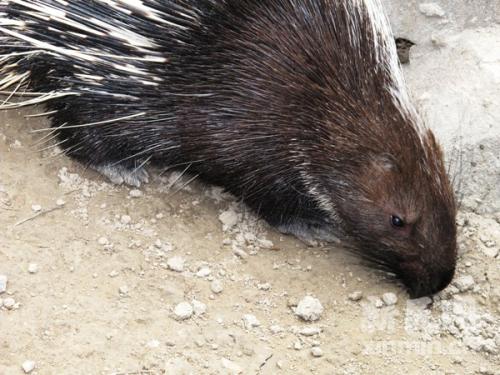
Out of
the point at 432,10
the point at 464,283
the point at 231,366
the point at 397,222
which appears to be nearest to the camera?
the point at 231,366

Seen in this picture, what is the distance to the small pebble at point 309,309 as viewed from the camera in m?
3.28

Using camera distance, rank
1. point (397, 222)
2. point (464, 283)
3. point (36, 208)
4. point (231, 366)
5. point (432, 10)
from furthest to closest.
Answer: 1. point (432, 10)
2. point (36, 208)
3. point (464, 283)
4. point (397, 222)
5. point (231, 366)

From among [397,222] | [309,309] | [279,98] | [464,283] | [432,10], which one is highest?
[432,10]

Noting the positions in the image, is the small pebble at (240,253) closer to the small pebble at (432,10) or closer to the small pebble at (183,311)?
the small pebble at (183,311)

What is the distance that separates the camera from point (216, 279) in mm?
3395

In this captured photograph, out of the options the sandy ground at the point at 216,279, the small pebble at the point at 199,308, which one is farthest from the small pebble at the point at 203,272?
the small pebble at the point at 199,308

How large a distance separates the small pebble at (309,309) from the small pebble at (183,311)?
40 centimetres

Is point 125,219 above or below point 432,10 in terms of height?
below

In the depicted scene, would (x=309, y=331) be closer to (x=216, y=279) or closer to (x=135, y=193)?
(x=216, y=279)

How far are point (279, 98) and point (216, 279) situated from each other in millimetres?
742

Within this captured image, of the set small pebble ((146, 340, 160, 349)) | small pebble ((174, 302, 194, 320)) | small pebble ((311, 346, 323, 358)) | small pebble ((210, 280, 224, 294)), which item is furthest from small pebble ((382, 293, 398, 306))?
small pebble ((146, 340, 160, 349))

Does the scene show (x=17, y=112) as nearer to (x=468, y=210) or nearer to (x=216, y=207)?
(x=216, y=207)

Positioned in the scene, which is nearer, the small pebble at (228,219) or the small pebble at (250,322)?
the small pebble at (250,322)

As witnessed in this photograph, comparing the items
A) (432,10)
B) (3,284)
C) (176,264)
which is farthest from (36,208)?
(432,10)
